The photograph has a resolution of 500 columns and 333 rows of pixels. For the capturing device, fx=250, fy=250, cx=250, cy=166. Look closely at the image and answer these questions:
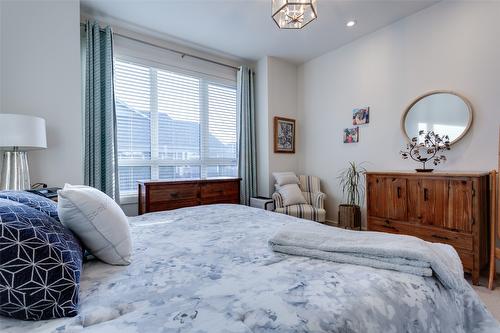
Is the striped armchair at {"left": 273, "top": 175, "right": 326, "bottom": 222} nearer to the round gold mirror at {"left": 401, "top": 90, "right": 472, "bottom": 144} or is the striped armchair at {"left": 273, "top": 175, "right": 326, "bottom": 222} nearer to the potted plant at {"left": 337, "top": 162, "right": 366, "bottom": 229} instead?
the potted plant at {"left": 337, "top": 162, "right": 366, "bottom": 229}

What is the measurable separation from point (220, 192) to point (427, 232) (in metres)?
2.37

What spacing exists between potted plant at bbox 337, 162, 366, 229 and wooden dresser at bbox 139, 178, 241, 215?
1487 mm

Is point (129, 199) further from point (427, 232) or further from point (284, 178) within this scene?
point (427, 232)

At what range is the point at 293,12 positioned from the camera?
82.4 inches

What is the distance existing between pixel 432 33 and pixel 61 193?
368 cm

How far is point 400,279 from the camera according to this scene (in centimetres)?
87

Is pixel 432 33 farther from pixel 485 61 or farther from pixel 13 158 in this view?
pixel 13 158

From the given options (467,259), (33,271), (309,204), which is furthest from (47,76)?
(467,259)

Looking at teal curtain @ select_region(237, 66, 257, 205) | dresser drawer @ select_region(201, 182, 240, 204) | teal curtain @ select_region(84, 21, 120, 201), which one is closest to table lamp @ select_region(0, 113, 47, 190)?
teal curtain @ select_region(84, 21, 120, 201)

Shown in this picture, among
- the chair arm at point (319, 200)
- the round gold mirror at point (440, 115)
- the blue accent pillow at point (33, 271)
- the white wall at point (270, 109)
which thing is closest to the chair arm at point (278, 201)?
the white wall at point (270, 109)

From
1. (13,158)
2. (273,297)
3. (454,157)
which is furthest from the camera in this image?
(454,157)

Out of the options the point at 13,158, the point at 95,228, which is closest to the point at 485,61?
the point at 95,228

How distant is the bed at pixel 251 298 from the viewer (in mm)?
626

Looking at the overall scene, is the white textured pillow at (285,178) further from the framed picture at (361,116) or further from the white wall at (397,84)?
the framed picture at (361,116)
